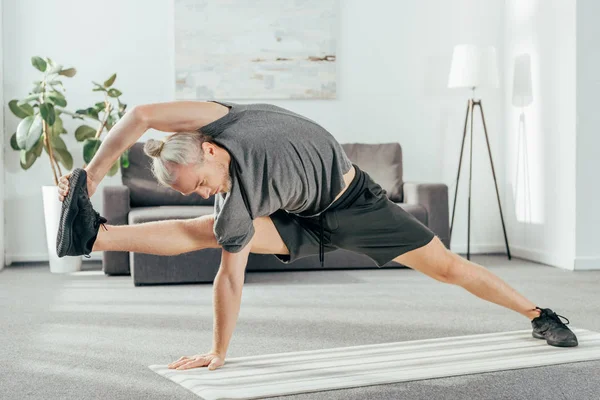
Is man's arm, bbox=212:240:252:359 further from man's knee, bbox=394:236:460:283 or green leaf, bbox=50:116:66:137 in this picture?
green leaf, bbox=50:116:66:137

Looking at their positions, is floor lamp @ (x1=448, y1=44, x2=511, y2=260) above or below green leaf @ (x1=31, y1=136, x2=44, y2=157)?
above

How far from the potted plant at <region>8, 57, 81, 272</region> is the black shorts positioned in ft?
9.69

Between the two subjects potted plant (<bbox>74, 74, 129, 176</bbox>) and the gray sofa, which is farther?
potted plant (<bbox>74, 74, 129, 176</bbox>)

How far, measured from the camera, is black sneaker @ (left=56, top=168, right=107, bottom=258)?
238 cm

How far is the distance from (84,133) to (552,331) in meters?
3.74

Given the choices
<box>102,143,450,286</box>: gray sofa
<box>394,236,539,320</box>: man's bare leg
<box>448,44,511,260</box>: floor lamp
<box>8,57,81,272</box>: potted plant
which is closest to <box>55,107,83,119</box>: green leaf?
<box>8,57,81,272</box>: potted plant

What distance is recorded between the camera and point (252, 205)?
8.16 feet

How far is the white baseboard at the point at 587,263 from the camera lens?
5449mm

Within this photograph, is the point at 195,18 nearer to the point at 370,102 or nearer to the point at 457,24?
the point at 370,102

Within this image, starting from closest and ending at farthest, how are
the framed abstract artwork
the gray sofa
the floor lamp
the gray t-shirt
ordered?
the gray t-shirt < the gray sofa < the floor lamp < the framed abstract artwork

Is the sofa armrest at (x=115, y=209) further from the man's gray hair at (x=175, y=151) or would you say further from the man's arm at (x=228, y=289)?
the man's gray hair at (x=175, y=151)

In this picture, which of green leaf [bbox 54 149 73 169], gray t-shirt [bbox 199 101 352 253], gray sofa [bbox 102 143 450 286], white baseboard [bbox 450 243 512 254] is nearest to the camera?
gray t-shirt [bbox 199 101 352 253]

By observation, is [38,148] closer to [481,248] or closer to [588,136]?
[481,248]

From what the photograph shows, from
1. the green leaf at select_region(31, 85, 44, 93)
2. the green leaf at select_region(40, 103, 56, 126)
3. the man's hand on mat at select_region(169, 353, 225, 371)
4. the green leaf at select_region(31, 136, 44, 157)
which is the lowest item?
the man's hand on mat at select_region(169, 353, 225, 371)
